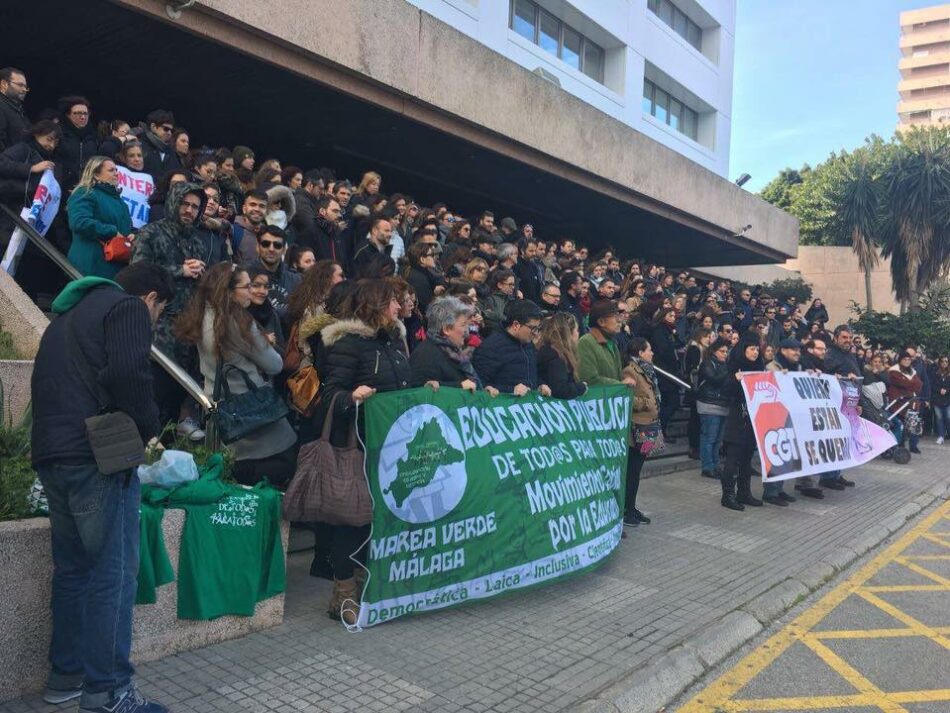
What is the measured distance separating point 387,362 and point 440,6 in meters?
12.2

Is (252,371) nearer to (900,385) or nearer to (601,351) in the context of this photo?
(601,351)

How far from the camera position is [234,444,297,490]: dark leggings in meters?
4.66

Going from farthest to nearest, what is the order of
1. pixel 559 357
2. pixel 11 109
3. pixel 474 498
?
1. pixel 11 109
2. pixel 559 357
3. pixel 474 498

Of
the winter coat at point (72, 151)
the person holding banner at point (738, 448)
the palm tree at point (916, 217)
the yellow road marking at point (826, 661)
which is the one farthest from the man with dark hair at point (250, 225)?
the palm tree at point (916, 217)

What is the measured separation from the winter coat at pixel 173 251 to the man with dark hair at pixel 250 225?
24.7 inches

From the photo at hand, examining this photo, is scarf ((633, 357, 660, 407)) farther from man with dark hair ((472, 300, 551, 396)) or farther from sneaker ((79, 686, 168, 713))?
sneaker ((79, 686, 168, 713))

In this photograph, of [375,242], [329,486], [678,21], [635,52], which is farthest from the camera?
[678,21]

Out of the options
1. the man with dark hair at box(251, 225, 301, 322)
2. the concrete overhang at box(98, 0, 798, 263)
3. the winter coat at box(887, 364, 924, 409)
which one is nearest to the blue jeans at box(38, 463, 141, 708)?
the man with dark hair at box(251, 225, 301, 322)

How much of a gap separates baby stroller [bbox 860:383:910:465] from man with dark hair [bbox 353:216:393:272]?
8.40m

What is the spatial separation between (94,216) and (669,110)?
22.4 metres

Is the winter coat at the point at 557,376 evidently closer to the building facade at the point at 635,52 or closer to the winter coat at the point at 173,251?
the winter coat at the point at 173,251

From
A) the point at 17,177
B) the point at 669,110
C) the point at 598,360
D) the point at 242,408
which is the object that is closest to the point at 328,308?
the point at 242,408

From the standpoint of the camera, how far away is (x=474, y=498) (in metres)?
5.02

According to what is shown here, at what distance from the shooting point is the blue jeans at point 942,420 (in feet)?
55.8
